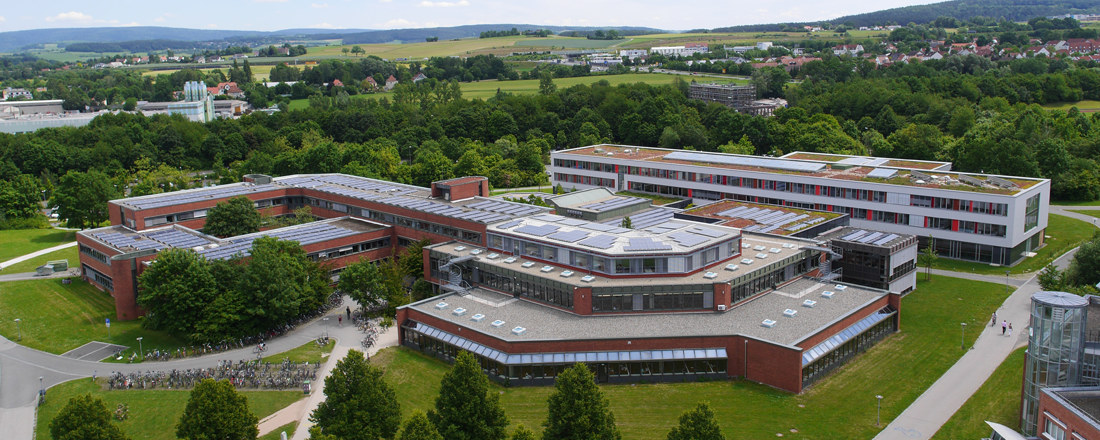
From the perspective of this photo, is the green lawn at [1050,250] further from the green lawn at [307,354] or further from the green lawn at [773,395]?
the green lawn at [307,354]

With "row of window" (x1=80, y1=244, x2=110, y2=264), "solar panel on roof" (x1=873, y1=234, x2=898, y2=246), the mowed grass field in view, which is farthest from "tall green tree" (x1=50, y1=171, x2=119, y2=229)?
the mowed grass field

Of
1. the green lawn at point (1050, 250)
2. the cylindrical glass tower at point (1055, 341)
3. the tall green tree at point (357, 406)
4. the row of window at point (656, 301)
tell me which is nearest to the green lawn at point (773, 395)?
the tall green tree at point (357, 406)

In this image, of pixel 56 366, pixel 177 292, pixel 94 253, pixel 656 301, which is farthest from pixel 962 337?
pixel 94 253

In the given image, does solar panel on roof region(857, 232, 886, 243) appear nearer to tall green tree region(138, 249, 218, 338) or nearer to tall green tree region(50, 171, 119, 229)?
tall green tree region(138, 249, 218, 338)

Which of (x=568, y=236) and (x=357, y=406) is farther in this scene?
(x=568, y=236)

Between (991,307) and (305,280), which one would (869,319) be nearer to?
(991,307)

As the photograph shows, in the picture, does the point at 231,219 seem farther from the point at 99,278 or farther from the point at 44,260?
the point at 44,260
